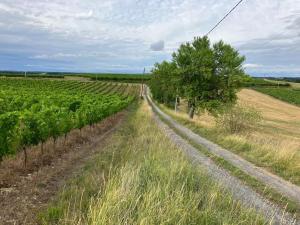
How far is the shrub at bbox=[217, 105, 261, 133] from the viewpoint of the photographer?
1048 inches

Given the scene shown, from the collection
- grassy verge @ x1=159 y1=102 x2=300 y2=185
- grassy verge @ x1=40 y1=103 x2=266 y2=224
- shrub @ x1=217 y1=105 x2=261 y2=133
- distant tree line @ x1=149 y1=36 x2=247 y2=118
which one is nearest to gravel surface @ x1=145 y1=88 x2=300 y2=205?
grassy verge @ x1=159 y1=102 x2=300 y2=185

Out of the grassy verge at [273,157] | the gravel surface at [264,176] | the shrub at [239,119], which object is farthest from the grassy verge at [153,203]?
the shrub at [239,119]

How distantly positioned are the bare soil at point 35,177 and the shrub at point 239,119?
1144 cm

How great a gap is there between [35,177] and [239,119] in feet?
58.7

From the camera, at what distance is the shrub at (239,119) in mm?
26609

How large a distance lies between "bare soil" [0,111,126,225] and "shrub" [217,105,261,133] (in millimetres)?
11442

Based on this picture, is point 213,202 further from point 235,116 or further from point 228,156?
point 235,116

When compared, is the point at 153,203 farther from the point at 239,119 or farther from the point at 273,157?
the point at 239,119

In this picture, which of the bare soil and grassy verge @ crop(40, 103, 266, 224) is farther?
the bare soil

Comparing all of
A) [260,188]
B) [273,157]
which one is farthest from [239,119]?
[260,188]

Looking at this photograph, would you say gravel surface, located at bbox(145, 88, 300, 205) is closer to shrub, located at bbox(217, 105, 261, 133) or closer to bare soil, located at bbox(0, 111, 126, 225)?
bare soil, located at bbox(0, 111, 126, 225)

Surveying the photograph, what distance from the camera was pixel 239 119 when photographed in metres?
26.6

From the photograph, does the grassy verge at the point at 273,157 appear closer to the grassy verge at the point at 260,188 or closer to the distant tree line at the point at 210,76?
the grassy verge at the point at 260,188

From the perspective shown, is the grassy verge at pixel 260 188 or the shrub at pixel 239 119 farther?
the shrub at pixel 239 119
